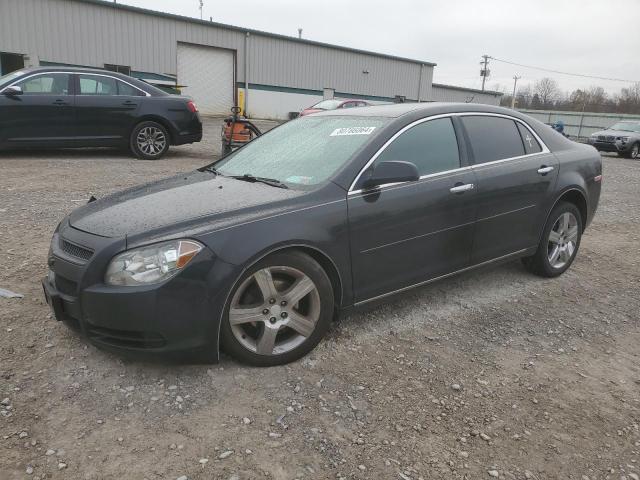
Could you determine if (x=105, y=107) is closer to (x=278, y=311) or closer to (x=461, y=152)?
(x=461, y=152)

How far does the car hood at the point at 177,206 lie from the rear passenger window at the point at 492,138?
Answer: 160 cm

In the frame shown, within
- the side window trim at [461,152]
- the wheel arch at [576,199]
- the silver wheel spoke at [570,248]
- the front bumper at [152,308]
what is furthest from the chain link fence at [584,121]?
the front bumper at [152,308]

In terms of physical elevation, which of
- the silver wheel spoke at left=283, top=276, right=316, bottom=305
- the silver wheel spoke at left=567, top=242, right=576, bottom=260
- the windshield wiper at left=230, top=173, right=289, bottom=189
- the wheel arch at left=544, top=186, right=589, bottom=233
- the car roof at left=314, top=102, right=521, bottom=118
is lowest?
the silver wheel spoke at left=567, top=242, right=576, bottom=260

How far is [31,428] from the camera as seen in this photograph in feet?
7.94

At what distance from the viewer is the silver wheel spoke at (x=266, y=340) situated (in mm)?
2906

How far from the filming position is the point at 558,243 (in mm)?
4641

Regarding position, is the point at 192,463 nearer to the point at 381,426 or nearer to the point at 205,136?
the point at 381,426

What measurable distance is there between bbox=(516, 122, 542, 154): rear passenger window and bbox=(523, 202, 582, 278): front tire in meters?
0.55

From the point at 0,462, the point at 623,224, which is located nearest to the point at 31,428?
the point at 0,462

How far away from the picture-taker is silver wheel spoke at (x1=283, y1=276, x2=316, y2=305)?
294 centimetres

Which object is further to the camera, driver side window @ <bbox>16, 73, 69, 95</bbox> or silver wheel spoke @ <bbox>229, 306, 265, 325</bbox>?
driver side window @ <bbox>16, 73, 69, 95</bbox>

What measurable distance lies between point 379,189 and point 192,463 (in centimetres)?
188

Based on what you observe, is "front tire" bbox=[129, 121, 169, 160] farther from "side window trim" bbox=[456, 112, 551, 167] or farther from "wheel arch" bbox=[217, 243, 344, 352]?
"wheel arch" bbox=[217, 243, 344, 352]

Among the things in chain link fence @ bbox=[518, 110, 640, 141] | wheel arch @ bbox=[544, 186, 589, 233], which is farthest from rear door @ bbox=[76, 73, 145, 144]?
chain link fence @ bbox=[518, 110, 640, 141]
